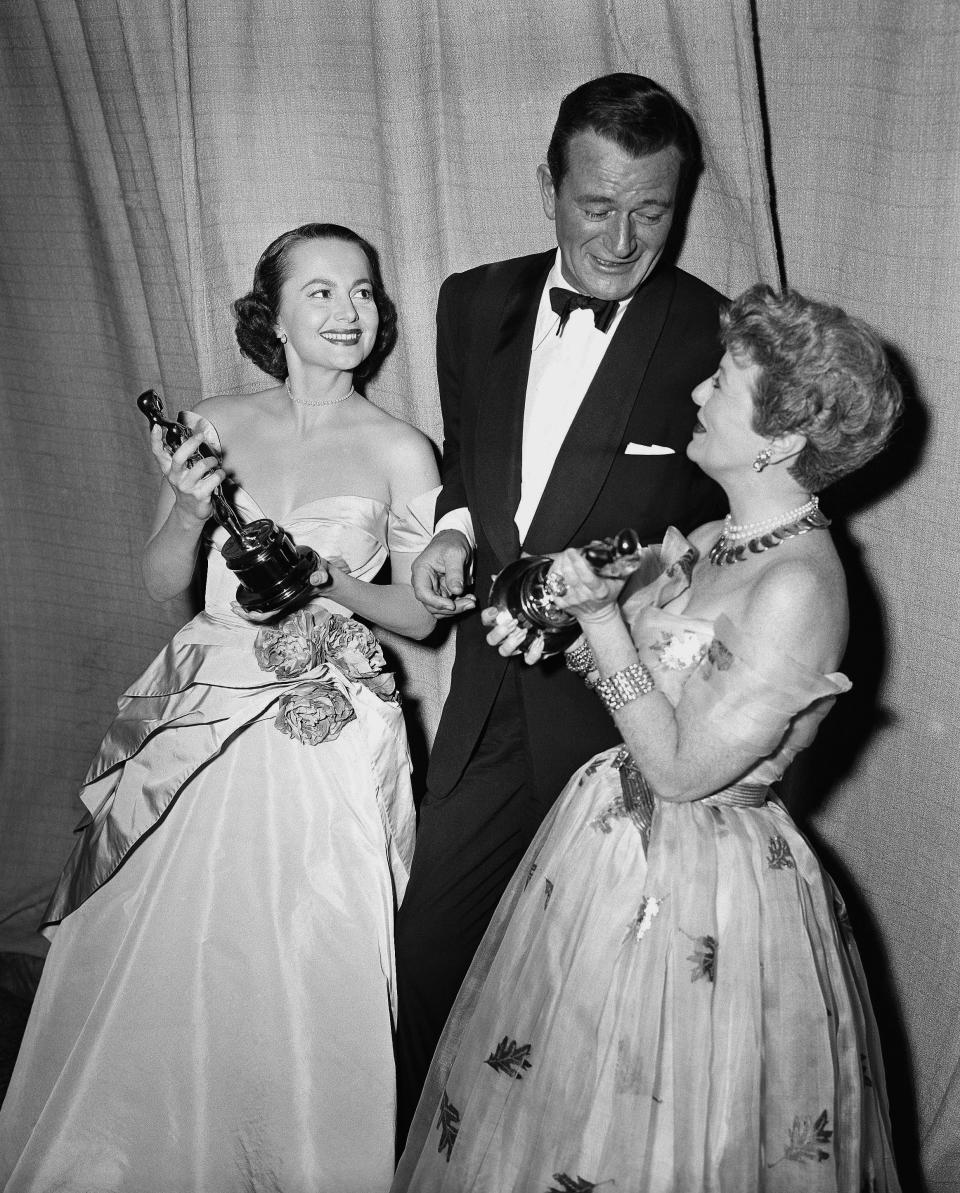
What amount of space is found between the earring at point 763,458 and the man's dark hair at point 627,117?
65 centimetres

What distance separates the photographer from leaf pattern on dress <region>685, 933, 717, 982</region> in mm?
1875

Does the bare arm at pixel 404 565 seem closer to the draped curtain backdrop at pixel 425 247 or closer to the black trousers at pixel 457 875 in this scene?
the black trousers at pixel 457 875

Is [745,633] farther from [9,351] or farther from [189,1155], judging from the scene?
[9,351]

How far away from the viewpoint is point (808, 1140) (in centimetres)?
188

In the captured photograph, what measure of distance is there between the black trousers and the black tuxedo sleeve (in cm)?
42

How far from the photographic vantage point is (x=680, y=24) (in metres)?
2.57

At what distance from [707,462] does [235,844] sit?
3.94 ft

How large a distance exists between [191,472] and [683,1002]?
4.35ft

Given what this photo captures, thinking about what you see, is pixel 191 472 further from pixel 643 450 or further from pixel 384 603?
pixel 643 450

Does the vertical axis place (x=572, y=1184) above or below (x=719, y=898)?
below

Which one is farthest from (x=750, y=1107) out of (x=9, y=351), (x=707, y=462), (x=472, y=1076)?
(x=9, y=351)

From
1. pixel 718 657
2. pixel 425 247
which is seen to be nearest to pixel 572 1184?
pixel 718 657

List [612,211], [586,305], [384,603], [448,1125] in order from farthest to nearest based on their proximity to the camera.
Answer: [384,603] → [586,305] → [612,211] → [448,1125]

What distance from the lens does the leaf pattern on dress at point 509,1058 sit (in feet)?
6.53
